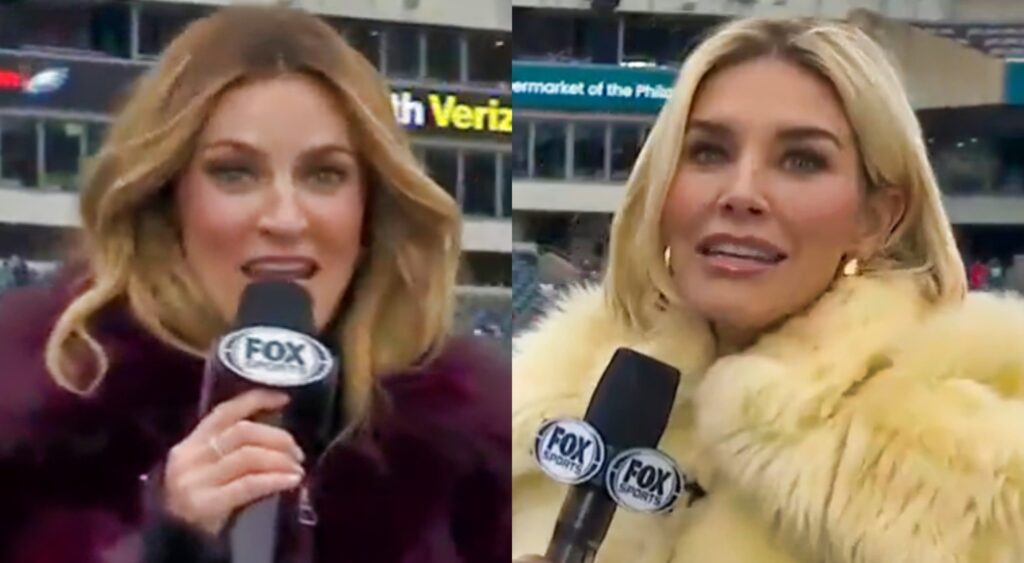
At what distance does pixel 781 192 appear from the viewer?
1.73 meters

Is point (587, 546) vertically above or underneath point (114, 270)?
underneath

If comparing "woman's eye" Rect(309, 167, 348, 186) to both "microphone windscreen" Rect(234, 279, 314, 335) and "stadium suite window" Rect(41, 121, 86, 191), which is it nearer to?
"microphone windscreen" Rect(234, 279, 314, 335)

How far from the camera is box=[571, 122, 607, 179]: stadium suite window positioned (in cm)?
173

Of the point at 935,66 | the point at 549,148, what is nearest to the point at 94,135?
the point at 549,148

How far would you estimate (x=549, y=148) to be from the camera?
5.63 feet

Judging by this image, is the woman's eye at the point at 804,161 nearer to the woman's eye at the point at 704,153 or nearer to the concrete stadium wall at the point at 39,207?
the woman's eye at the point at 704,153

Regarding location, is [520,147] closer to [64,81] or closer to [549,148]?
[549,148]

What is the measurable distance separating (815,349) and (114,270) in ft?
2.39

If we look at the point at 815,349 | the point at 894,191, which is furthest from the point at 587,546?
the point at 894,191

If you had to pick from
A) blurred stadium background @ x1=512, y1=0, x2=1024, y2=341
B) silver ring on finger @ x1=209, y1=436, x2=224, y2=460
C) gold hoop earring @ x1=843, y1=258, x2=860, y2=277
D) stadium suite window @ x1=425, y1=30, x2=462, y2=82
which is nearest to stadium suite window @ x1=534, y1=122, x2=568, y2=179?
blurred stadium background @ x1=512, y1=0, x2=1024, y2=341

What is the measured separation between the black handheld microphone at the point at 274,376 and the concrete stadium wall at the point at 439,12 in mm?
285

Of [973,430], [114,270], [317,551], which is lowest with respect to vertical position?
[317,551]

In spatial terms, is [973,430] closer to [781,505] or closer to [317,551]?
Answer: [781,505]

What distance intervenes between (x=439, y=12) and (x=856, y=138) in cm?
46
